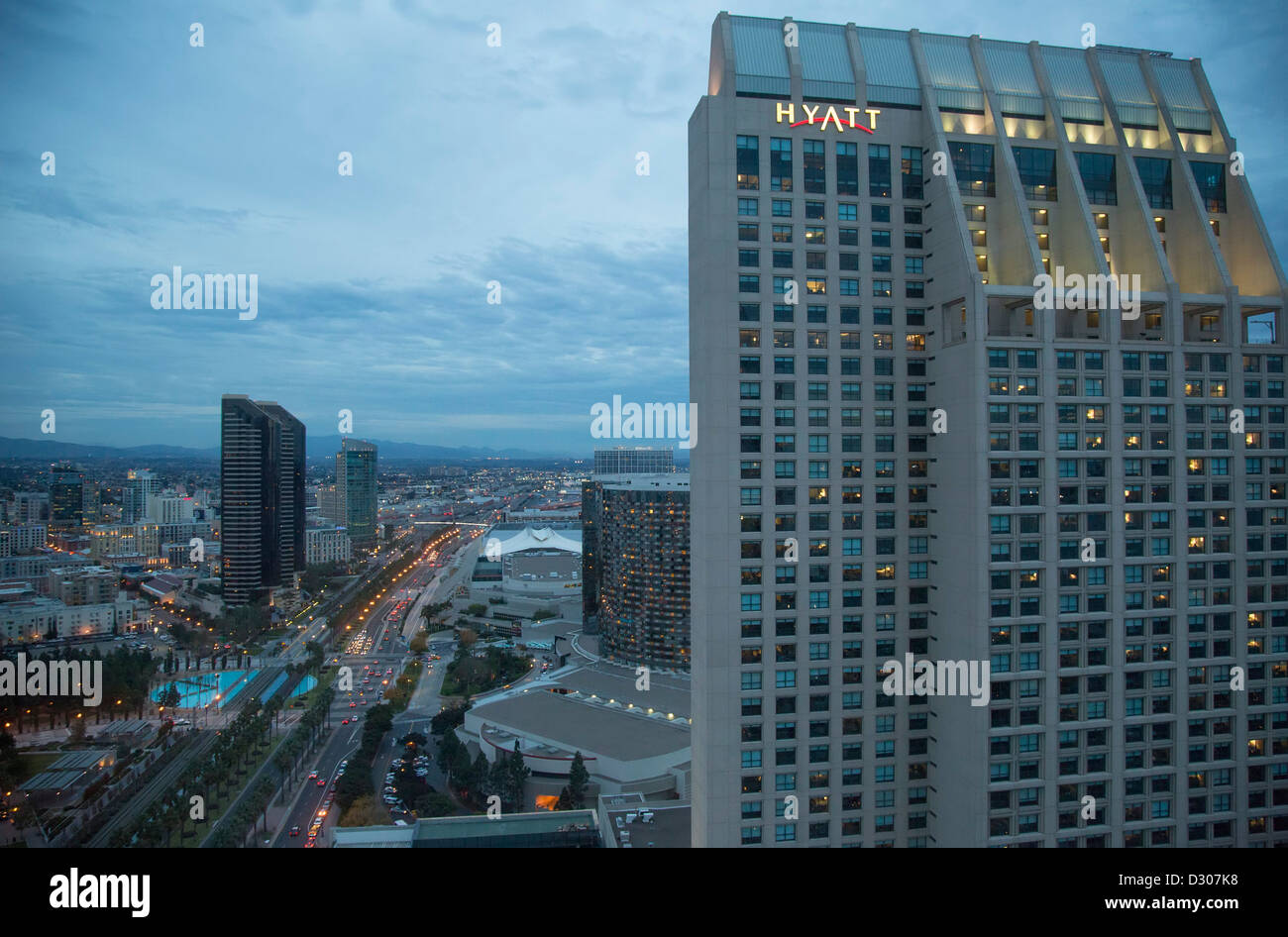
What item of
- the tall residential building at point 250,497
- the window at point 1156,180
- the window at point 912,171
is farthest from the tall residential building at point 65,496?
the window at point 1156,180

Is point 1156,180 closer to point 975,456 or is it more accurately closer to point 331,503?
point 975,456

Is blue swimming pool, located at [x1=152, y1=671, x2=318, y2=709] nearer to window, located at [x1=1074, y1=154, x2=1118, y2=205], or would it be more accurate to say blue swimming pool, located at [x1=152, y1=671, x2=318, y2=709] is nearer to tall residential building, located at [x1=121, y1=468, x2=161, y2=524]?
tall residential building, located at [x1=121, y1=468, x2=161, y2=524]

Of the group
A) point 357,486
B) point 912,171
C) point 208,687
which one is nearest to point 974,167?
point 912,171

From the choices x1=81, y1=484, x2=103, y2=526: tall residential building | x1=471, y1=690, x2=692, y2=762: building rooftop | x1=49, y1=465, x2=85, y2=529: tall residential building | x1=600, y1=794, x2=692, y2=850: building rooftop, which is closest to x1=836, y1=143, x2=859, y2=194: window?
x1=600, y1=794, x2=692, y2=850: building rooftop

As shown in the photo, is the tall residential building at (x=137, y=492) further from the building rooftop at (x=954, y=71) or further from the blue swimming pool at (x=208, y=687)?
the building rooftop at (x=954, y=71)
